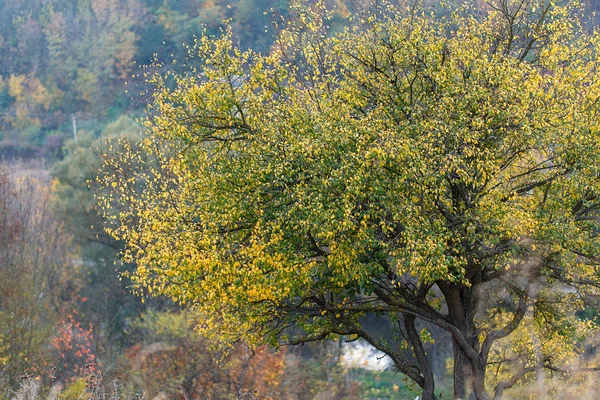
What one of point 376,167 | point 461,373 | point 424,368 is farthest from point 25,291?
point 376,167

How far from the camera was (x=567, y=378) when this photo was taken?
21000 mm

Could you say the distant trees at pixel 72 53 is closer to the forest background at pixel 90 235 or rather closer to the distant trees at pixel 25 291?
the forest background at pixel 90 235

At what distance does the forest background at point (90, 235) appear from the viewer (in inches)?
936

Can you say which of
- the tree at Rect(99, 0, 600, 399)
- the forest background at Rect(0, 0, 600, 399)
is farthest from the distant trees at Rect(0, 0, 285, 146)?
the tree at Rect(99, 0, 600, 399)

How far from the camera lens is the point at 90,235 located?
4347cm

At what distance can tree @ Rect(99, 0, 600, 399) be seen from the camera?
14016 mm

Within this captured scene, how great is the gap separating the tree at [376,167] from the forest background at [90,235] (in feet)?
4.10

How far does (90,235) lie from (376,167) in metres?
32.7

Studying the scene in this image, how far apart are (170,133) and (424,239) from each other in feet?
18.8

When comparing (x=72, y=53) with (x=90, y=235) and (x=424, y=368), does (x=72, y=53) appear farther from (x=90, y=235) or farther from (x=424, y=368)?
(x=424, y=368)

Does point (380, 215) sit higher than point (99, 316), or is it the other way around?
point (99, 316)

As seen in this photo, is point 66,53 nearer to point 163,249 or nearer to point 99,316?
point 99,316

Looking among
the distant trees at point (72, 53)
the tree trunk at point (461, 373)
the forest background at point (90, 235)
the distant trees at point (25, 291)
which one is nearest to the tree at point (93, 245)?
the forest background at point (90, 235)

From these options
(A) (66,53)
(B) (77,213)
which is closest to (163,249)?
(B) (77,213)
